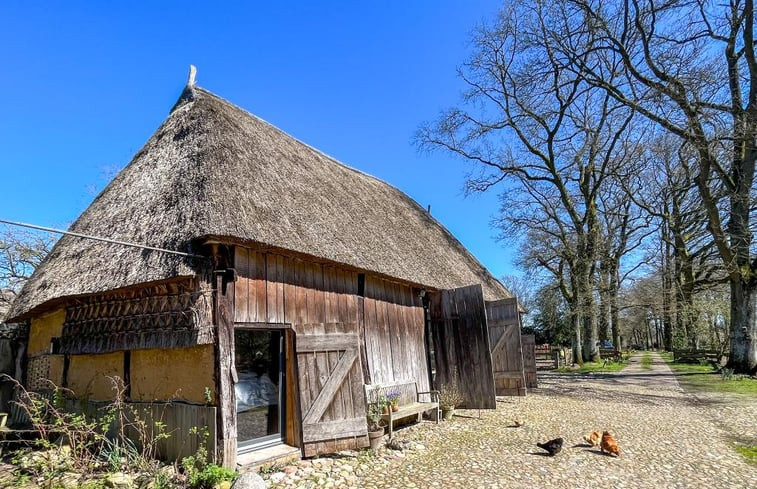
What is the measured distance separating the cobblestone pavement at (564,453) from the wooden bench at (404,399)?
0.35 meters

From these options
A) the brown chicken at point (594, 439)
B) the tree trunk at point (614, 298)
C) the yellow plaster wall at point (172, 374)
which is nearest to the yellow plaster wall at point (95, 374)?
the yellow plaster wall at point (172, 374)

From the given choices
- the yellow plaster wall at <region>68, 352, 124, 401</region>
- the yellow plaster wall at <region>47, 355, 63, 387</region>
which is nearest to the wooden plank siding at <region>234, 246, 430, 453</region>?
the yellow plaster wall at <region>68, 352, 124, 401</region>

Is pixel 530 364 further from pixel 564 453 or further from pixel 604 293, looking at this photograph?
pixel 604 293

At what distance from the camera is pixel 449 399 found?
9.50 meters

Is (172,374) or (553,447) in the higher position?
(172,374)

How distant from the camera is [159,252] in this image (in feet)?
19.1

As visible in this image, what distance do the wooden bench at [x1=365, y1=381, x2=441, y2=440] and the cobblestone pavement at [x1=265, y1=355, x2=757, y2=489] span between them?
1.15ft

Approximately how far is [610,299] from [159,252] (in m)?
19.1

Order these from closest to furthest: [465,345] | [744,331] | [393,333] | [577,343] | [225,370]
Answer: [225,370] → [393,333] → [465,345] → [744,331] → [577,343]


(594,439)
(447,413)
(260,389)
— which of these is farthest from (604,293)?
(260,389)

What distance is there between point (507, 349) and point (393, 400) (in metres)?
4.66

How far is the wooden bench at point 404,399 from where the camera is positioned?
7.79 m

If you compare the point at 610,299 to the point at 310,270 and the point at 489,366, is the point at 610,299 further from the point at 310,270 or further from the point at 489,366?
the point at 310,270

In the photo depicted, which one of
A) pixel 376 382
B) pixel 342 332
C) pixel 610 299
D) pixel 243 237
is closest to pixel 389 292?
pixel 376 382
